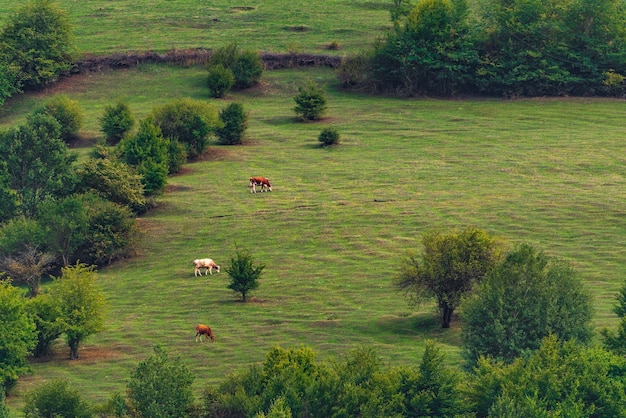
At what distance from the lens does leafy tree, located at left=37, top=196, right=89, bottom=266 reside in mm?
85500

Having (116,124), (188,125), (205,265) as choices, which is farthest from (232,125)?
(205,265)

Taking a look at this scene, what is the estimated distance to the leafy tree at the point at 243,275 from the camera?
75.1 m

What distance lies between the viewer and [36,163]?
9338 centimetres

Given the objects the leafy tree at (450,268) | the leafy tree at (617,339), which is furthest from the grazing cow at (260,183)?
the leafy tree at (617,339)

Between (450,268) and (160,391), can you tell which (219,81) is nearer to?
(450,268)

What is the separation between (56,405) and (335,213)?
37.1m

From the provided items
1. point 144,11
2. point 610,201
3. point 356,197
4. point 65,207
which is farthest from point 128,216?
point 144,11

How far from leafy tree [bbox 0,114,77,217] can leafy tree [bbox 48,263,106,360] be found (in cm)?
2111

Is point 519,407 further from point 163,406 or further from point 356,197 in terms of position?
point 356,197

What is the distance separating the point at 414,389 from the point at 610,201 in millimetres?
39459

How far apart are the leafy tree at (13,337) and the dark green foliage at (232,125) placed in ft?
143

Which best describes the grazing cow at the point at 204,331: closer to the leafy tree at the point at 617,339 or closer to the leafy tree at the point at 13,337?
the leafy tree at the point at 13,337

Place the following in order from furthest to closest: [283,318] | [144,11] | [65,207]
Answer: [144,11], [65,207], [283,318]

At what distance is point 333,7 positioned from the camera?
149125 millimetres
